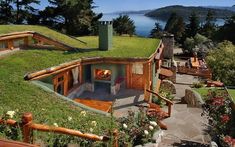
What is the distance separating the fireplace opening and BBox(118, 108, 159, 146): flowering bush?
36.5 ft

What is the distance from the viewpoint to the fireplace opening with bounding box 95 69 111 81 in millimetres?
21812

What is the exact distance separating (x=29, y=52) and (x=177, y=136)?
10997 millimetres

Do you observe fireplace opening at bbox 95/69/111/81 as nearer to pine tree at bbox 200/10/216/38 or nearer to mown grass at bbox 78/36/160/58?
mown grass at bbox 78/36/160/58

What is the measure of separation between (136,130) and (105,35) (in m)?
13.1

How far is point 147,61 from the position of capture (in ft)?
64.6

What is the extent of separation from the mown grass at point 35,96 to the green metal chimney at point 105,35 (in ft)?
8.27

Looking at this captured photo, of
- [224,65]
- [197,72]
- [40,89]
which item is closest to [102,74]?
[40,89]

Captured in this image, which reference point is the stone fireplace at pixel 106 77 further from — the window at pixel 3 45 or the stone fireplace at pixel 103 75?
the window at pixel 3 45

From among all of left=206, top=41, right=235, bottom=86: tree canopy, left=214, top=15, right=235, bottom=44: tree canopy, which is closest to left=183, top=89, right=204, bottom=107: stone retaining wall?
left=206, top=41, right=235, bottom=86: tree canopy

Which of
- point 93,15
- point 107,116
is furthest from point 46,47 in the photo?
point 93,15

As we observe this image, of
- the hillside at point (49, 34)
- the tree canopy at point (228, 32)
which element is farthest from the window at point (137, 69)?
the tree canopy at point (228, 32)

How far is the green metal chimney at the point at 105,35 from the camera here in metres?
21.9

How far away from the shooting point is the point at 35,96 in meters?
14.6

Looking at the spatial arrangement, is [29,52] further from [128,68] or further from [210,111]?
[210,111]
